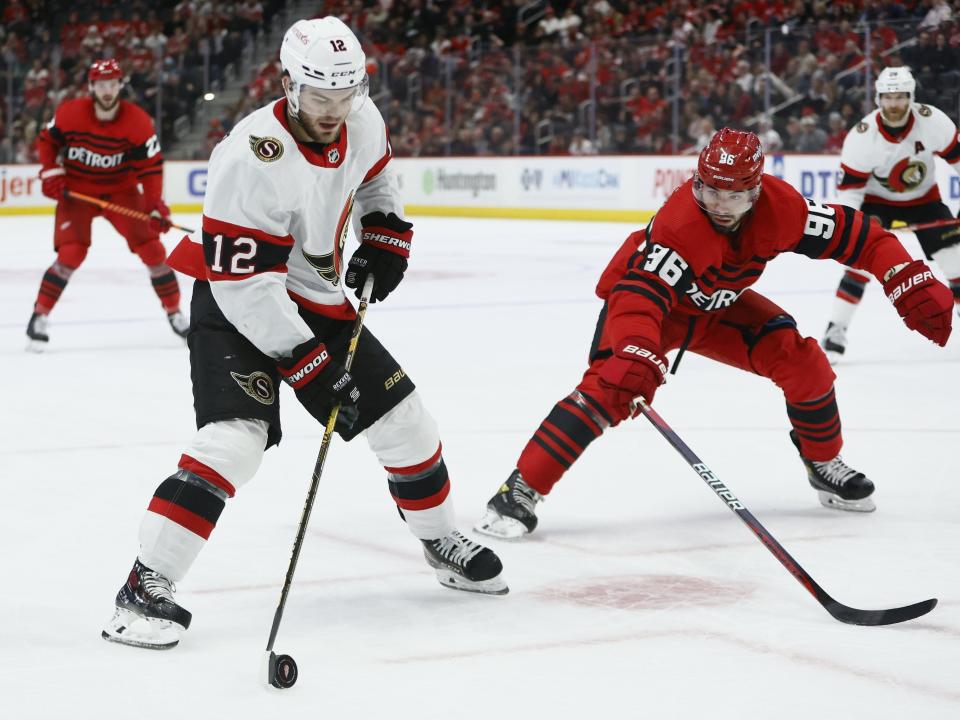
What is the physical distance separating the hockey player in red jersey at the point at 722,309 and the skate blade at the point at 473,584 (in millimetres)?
413

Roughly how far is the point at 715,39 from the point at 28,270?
7753mm

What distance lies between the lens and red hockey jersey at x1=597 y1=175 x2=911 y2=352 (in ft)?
10.5

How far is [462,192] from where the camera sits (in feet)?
55.0

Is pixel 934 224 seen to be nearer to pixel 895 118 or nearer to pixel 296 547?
pixel 895 118

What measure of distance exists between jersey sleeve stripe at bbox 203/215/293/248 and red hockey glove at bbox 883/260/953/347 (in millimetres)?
1496

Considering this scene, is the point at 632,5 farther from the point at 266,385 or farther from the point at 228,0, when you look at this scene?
the point at 266,385

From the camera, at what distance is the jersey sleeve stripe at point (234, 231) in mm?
2465

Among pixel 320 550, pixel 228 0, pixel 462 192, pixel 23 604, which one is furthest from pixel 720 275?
pixel 228 0

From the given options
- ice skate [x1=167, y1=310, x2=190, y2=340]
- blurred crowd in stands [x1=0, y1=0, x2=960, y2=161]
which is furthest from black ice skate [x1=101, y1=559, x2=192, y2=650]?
blurred crowd in stands [x1=0, y1=0, x2=960, y2=161]

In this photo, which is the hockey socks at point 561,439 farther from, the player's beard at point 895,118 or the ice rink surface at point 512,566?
the player's beard at point 895,118

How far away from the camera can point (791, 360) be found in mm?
3482

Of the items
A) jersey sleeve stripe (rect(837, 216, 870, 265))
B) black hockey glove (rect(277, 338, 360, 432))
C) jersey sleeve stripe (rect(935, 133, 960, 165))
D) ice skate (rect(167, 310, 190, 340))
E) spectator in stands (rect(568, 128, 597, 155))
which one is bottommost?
spectator in stands (rect(568, 128, 597, 155))

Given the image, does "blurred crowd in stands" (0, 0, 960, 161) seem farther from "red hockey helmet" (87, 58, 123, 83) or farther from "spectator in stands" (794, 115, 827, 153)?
"red hockey helmet" (87, 58, 123, 83)

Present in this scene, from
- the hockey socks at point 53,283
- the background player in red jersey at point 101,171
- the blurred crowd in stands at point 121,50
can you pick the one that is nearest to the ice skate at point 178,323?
the background player in red jersey at point 101,171
